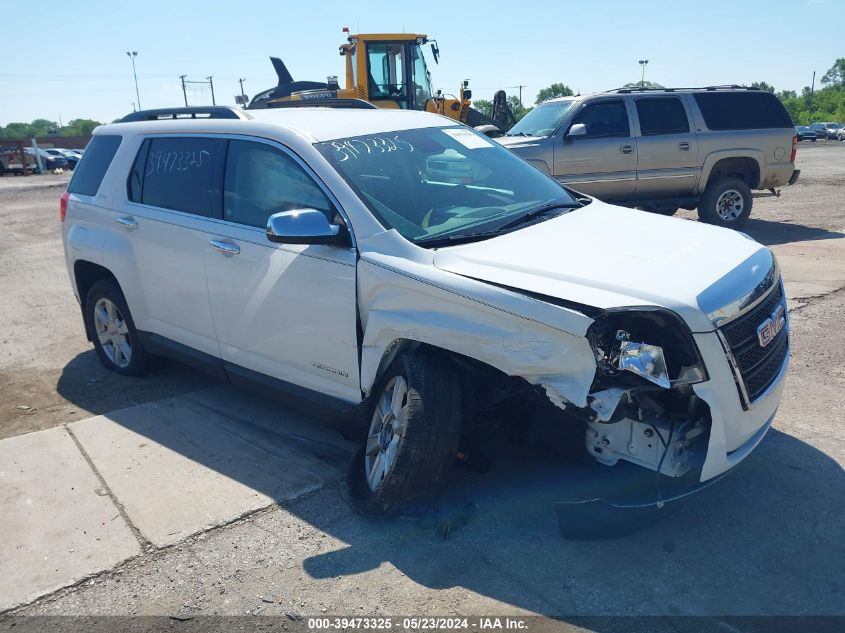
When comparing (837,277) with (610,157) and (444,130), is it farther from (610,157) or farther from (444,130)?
(444,130)

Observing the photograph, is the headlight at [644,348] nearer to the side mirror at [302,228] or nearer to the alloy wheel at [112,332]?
the side mirror at [302,228]

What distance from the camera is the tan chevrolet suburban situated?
10.9 m

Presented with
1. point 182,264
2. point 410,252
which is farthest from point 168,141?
point 410,252

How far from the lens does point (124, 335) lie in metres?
5.68

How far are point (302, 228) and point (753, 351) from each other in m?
2.19

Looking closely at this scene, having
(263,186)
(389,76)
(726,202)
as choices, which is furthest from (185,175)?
(389,76)

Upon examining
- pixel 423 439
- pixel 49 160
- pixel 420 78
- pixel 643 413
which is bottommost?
pixel 49 160

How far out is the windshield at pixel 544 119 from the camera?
11.0 meters

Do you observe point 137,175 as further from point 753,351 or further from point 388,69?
point 388,69

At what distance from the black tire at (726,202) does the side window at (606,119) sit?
1.69 metres

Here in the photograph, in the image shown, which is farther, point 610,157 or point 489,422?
point 610,157

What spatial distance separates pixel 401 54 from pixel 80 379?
1203 cm

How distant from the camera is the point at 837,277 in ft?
26.2

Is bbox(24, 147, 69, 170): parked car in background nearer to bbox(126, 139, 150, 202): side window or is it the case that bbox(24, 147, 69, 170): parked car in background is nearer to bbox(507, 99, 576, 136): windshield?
bbox(507, 99, 576, 136): windshield
